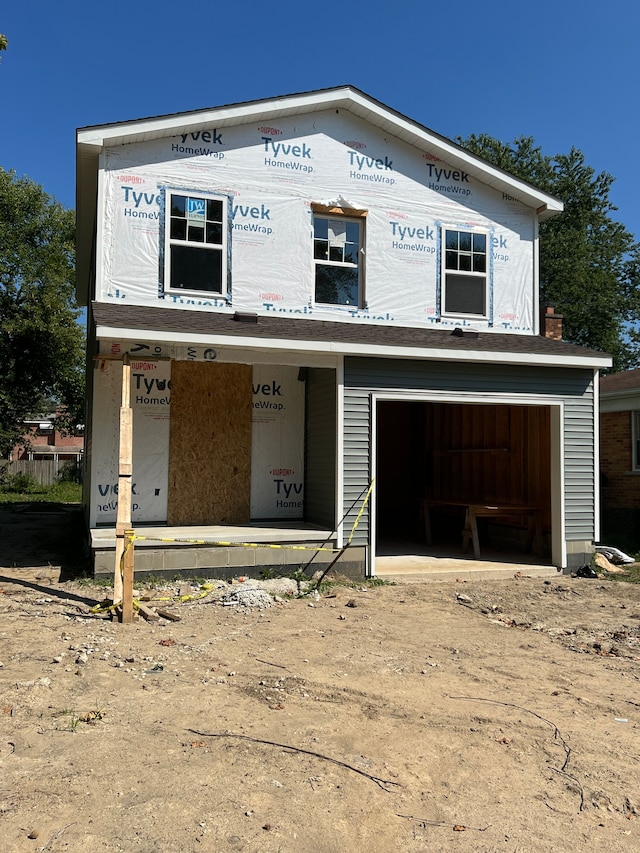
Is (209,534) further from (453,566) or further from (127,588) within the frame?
(453,566)

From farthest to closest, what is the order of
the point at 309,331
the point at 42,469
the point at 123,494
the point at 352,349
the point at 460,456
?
the point at 42,469 → the point at 460,456 → the point at 309,331 → the point at 352,349 → the point at 123,494

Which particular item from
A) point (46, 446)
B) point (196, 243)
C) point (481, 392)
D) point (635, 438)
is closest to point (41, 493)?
point (196, 243)

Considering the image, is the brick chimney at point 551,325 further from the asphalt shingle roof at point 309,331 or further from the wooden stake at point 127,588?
the wooden stake at point 127,588

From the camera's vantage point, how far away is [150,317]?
353 inches

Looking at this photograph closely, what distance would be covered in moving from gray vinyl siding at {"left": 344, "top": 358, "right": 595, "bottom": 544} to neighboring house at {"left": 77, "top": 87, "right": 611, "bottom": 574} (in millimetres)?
26

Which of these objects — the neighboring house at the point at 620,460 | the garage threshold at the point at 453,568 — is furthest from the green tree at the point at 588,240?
the garage threshold at the point at 453,568

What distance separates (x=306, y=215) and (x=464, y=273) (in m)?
2.97

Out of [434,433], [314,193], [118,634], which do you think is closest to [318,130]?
[314,193]

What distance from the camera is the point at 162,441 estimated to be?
10.5m

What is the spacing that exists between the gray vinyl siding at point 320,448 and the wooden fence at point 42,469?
21207 mm

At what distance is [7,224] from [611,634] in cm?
2680

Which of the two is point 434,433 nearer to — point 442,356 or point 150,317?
point 442,356

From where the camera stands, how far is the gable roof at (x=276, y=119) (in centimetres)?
990

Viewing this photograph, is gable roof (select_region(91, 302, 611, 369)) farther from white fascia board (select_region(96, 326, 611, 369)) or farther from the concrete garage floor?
the concrete garage floor
